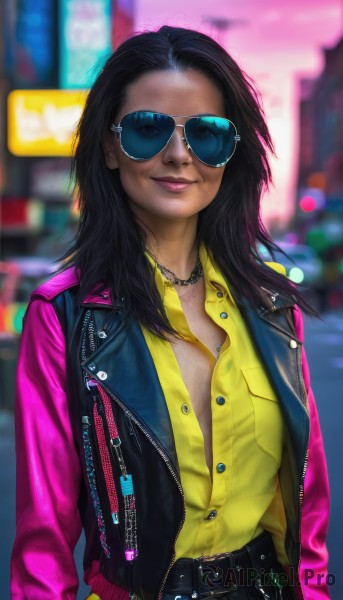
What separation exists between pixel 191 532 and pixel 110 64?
1.02 metres

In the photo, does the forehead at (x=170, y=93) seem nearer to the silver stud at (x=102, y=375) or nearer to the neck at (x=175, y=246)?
the neck at (x=175, y=246)

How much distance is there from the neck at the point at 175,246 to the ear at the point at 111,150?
0.58 feet

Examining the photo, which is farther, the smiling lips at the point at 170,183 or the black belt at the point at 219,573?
the smiling lips at the point at 170,183

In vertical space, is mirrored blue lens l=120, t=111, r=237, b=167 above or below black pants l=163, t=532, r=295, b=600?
above

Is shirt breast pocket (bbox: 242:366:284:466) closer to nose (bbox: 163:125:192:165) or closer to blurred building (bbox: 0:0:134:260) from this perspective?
nose (bbox: 163:125:192:165)

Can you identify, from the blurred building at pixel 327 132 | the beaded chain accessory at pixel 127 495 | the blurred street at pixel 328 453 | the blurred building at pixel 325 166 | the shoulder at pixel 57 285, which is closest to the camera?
the beaded chain accessory at pixel 127 495

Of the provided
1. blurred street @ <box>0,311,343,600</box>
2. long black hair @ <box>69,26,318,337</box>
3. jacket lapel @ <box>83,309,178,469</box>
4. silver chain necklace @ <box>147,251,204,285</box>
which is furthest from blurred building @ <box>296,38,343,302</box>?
jacket lapel @ <box>83,309,178,469</box>

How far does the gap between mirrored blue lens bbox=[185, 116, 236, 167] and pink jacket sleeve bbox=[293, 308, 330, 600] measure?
1.77 ft

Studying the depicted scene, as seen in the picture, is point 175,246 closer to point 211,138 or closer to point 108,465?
point 211,138

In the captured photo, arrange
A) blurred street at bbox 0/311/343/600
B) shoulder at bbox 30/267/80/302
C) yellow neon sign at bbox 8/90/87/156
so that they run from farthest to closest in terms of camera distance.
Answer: yellow neon sign at bbox 8/90/87/156 → blurred street at bbox 0/311/343/600 → shoulder at bbox 30/267/80/302

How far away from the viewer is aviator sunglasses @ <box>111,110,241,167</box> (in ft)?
6.35

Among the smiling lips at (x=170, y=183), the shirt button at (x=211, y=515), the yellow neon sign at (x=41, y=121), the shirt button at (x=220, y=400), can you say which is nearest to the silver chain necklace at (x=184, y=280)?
the smiling lips at (x=170, y=183)

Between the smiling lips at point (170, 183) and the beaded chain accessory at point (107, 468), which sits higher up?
the smiling lips at point (170, 183)

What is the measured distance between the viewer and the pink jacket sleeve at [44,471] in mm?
1774
